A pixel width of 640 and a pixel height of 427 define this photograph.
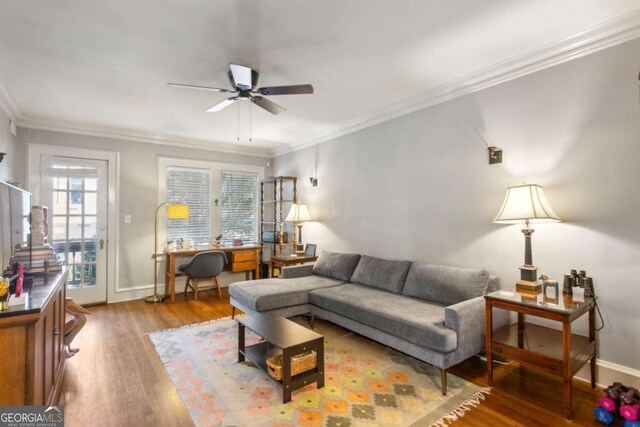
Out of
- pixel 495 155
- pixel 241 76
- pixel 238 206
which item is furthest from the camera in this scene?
pixel 238 206

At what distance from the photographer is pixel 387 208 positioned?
3.93m

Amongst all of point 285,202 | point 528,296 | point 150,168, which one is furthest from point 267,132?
point 528,296

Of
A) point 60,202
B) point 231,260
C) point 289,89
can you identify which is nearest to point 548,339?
point 289,89

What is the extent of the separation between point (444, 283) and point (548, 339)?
2.77 ft

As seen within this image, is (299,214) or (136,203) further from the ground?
(136,203)

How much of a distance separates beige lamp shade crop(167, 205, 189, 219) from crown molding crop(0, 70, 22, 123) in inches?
80.1

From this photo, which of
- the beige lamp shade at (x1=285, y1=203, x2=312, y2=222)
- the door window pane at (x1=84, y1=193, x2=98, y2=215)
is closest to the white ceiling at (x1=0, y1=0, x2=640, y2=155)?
the door window pane at (x1=84, y1=193, x2=98, y2=215)

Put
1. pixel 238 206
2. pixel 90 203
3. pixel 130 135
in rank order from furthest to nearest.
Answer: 1. pixel 238 206
2. pixel 130 135
3. pixel 90 203

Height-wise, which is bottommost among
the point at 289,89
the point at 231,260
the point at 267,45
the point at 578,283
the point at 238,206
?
the point at 231,260

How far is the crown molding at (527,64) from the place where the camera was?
2.18 metres

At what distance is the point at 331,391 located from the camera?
7.54 feet

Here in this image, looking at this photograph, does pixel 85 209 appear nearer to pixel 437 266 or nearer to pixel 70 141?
pixel 70 141

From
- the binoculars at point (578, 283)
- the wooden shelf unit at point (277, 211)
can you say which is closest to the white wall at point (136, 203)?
the wooden shelf unit at point (277, 211)

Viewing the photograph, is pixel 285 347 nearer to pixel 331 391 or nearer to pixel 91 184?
pixel 331 391
